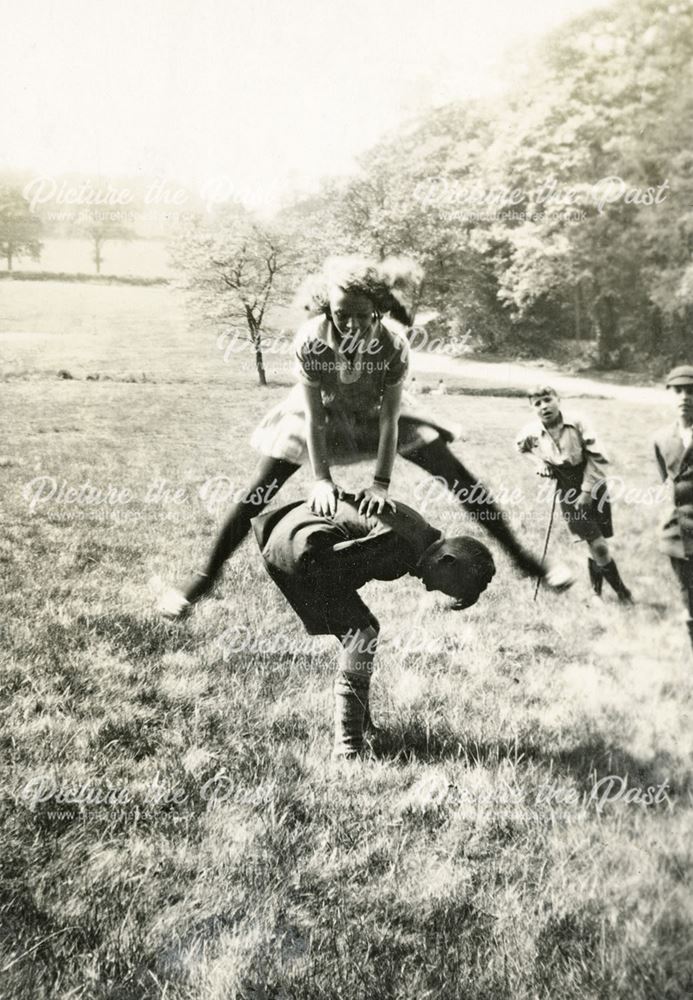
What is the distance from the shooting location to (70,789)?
1.81m

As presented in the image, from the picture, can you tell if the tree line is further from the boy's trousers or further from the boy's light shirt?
the boy's trousers

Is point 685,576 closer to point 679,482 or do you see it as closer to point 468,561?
point 679,482

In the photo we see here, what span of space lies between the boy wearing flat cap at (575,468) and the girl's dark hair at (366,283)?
0.68 meters

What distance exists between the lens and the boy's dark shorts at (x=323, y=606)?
76.2 inches

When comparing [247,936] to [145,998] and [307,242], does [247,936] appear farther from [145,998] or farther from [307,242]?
[307,242]

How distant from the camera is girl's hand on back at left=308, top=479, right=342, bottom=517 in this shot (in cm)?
192

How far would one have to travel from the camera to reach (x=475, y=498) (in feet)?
7.55

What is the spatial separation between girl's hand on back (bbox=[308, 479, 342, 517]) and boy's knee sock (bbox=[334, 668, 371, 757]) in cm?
51

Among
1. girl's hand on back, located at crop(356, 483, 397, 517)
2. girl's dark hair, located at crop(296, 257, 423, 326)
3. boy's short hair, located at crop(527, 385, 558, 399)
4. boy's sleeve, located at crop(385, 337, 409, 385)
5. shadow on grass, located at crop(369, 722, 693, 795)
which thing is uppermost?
girl's dark hair, located at crop(296, 257, 423, 326)

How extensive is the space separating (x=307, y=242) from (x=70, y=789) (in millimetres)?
1680

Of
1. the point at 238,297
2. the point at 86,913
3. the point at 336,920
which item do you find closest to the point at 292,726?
the point at 336,920

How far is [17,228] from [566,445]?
77.4 inches

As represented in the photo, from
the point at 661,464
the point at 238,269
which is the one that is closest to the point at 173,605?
the point at 238,269

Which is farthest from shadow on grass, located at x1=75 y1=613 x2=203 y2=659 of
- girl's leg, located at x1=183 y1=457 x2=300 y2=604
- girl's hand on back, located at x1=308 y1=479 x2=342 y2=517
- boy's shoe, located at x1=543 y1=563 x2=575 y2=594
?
boy's shoe, located at x1=543 y1=563 x2=575 y2=594
